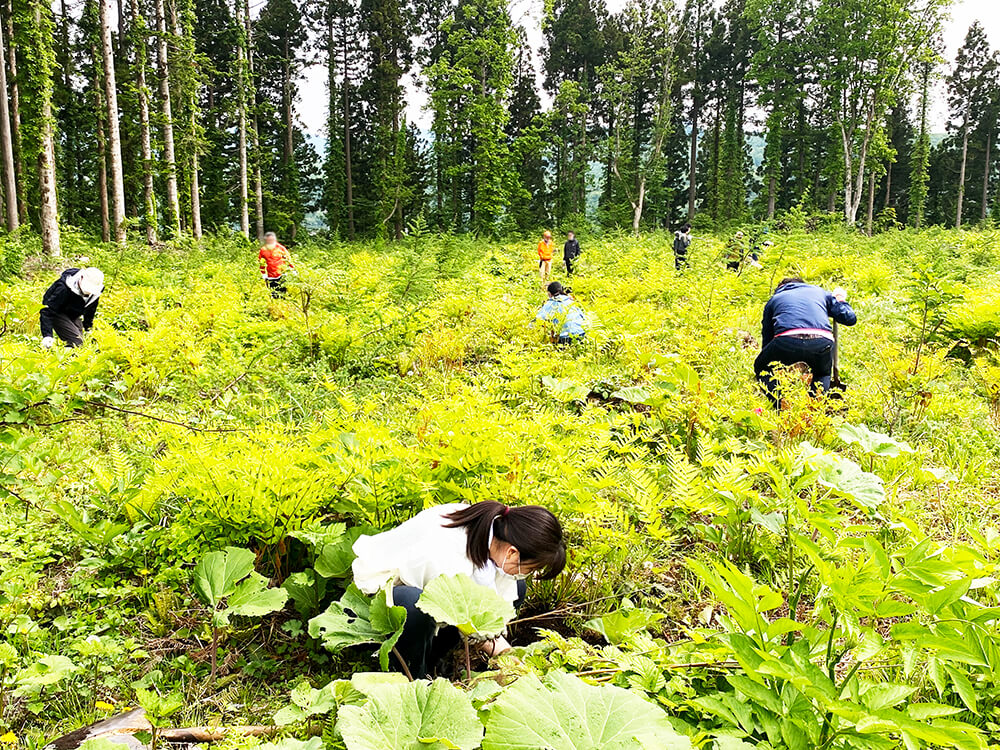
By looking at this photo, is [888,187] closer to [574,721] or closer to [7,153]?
[7,153]

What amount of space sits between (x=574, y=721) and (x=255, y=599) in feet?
4.70

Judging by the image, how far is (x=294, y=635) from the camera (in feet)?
9.16

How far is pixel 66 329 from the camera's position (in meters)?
6.16

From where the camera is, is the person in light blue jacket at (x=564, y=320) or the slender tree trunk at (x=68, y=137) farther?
the slender tree trunk at (x=68, y=137)

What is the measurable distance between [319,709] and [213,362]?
5607mm

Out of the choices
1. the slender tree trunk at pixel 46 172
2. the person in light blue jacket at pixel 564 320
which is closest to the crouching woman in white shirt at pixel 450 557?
the person in light blue jacket at pixel 564 320

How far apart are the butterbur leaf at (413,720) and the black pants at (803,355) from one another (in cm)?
444

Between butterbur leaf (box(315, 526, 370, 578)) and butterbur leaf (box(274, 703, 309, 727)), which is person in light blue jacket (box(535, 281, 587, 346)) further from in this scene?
butterbur leaf (box(274, 703, 309, 727))

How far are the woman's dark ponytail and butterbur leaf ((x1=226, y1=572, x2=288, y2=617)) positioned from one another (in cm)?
74

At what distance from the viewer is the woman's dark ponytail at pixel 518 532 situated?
2504mm

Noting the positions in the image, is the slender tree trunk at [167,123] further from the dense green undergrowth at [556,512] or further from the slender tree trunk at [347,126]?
the slender tree trunk at [347,126]

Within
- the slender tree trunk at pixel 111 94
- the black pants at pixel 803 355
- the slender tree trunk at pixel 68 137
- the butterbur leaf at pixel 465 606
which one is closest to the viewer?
the butterbur leaf at pixel 465 606

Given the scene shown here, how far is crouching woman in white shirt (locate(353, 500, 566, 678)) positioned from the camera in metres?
2.44

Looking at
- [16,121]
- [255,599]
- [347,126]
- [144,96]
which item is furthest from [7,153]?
[347,126]
